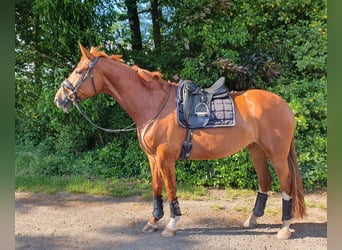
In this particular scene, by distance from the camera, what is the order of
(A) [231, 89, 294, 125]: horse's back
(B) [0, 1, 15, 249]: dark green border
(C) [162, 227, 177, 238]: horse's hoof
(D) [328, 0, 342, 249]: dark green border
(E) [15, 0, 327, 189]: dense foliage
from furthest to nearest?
(E) [15, 0, 327, 189]: dense foliage
(C) [162, 227, 177, 238]: horse's hoof
(A) [231, 89, 294, 125]: horse's back
(B) [0, 1, 15, 249]: dark green border
(D) [328, 0, 342, 249]: dark green border

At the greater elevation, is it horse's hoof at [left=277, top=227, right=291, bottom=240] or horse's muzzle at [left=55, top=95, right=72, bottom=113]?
horse's muzzle at [left=55, top=95, right=72, bottom=113]

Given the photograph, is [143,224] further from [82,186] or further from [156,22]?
[156,22]

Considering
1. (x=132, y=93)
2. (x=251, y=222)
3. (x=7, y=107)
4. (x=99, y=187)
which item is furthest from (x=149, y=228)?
(x=7, y=107)

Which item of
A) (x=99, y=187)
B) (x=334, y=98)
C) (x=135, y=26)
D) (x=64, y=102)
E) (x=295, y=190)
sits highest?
(x=135, y=26)

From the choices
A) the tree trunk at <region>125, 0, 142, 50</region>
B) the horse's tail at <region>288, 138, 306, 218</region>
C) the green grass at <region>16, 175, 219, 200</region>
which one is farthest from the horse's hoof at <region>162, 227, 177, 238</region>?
the tree trunk at <region>125, 0, 142, 50</region>

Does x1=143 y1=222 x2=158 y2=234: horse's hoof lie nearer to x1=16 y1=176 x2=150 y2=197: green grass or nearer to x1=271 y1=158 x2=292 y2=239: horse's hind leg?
x1=271 y1=158 x2=292 y2=239: horse's hind leg

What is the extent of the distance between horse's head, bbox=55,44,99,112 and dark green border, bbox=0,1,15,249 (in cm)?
131

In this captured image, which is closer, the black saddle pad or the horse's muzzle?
the horse's muzzle

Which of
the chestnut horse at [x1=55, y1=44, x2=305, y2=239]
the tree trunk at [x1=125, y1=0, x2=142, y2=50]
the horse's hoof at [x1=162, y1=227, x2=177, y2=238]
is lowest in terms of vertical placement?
the horse's hoof at [x1=162, y1=227, x2=177, y2=238]

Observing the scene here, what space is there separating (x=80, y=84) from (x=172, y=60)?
270 centimetres

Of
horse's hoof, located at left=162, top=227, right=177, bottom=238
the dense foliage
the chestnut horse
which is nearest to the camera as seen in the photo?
the chestnut horse

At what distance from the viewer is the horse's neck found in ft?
10.4

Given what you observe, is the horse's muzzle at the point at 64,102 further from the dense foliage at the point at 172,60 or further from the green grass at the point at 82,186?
the green grass at the point at 82,186

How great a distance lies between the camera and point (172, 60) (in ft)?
17.9
